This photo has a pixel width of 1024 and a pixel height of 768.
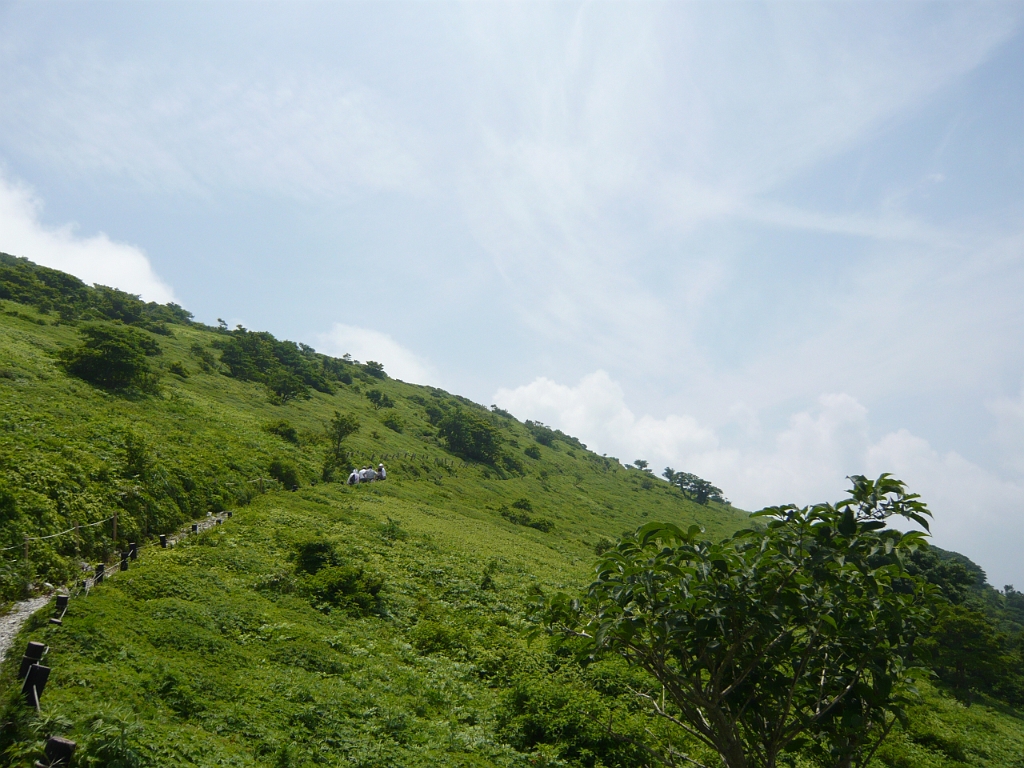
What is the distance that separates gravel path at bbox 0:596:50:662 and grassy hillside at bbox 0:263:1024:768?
45cm

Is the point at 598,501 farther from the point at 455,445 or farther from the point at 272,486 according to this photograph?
the point at 272,486

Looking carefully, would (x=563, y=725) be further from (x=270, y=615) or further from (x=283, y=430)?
(x=283, y=430)

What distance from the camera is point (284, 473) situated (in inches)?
1469

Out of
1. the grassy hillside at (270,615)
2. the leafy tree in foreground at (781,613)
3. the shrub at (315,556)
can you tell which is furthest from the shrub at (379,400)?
the leafy tree in foreground at (781,613)

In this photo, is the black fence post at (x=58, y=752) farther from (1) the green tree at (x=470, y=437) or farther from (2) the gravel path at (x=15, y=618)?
(1) the green tree at (x=470, y=437)

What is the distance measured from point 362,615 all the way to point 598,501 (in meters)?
74.3

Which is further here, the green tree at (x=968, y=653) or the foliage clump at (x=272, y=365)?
the foliage clump at (x=272, y=365)

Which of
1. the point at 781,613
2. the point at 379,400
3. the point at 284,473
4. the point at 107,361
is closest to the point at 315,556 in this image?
the point at 284,473

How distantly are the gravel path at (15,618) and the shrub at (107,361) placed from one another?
2901cm

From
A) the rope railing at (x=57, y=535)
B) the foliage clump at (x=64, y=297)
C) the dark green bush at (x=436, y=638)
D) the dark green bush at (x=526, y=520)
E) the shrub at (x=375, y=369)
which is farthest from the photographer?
the shrub at (x=375, y=369)

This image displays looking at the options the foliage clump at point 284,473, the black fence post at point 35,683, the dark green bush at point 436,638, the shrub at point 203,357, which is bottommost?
the dark green bush at point 436,638

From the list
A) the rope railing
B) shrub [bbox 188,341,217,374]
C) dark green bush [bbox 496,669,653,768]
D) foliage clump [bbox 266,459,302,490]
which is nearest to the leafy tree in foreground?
dark green bush [bbox 496,669,653,768]

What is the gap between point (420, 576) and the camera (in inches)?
1011

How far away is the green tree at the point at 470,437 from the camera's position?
271ft
